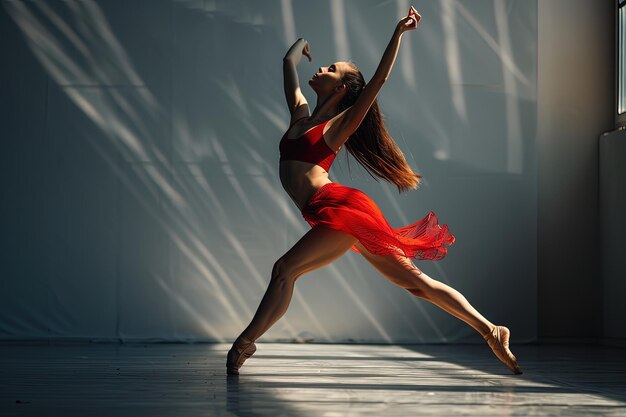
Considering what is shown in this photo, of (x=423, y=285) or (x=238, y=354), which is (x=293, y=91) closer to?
(x=423, y=285)

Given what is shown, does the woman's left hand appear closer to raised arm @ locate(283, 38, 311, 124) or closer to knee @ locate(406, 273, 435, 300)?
raised arm @ locate(283, 38, 311, 124)

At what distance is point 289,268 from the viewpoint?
3.21m

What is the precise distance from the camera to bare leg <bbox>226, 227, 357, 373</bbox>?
319 centimetres

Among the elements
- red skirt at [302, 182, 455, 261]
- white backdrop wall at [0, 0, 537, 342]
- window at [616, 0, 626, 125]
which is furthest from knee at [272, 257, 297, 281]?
window at [616, 0, 626, 125]

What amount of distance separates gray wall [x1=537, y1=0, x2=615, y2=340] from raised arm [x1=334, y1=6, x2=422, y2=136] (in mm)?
2690

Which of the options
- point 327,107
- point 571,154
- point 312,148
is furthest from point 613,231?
point 312,148

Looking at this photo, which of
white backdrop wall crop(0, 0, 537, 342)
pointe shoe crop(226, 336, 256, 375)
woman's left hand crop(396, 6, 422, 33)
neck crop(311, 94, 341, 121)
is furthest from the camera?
white backdrop wall crop(0, 0, 537, 342)

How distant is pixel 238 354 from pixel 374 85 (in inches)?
43.0

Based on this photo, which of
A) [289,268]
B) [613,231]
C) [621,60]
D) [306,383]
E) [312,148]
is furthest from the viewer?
[621,60]

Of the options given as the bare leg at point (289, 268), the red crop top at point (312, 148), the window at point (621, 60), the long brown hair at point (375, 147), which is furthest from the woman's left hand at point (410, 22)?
the window at point (621, 60)

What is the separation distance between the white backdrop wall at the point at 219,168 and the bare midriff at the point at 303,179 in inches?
83.0

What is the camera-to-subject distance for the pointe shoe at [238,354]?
10.7ft

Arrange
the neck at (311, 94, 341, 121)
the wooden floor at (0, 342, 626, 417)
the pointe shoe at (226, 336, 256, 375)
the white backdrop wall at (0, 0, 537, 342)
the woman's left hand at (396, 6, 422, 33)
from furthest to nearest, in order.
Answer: the white backdrop wall at (0, 0, 537, 342) → the neck at (311, 94, 341, 121) → the pointe shoe at (226, 336, 256, 375) → the woman's left hand at (396, 6, 422, 33) → the wooden floor at (0, 342, 626, 417)

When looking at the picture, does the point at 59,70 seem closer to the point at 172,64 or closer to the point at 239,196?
the point at 172,64
